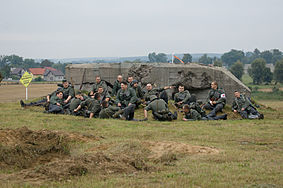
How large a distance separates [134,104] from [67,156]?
6.45 m

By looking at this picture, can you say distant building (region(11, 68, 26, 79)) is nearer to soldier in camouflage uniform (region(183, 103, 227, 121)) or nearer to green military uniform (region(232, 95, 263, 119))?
soldier in camouflage uniform (region(183, 103, 227, 121))

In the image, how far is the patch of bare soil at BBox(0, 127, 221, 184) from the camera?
5.81 meters

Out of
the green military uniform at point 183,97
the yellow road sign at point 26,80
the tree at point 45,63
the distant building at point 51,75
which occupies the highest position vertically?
the tree at point 45,63

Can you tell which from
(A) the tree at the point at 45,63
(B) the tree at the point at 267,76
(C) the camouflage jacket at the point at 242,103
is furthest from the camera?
(A) the tree at the point at 45,63

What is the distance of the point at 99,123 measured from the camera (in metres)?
12.2

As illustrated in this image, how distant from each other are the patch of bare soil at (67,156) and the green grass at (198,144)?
0.23 metres

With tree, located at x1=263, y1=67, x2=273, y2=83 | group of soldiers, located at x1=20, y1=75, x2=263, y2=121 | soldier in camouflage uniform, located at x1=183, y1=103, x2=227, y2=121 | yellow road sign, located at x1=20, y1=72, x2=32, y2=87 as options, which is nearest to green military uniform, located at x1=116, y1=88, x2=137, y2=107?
group of soldiers, located at x1=20, y1=75, x2=263, y2=121

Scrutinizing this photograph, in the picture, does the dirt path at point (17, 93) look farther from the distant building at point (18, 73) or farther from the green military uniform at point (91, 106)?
the distant building at point (18, 73)

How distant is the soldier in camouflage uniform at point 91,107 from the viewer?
45.4 feet

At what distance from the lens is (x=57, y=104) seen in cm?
1492

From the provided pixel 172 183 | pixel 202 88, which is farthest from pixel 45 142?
pixel 202 88

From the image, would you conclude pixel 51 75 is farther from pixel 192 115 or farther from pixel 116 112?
pixel 192 115

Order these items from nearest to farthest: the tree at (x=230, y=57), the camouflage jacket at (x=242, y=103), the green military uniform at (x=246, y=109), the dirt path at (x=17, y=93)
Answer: the green military uniform at (x=246, y=109) < the camouflage jacket at (x=242, y=103) < the dirt path at (x=17, y=93) < the tree at (x=230, y=57)

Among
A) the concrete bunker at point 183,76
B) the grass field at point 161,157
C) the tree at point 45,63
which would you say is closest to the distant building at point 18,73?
the tree at point 45,63
